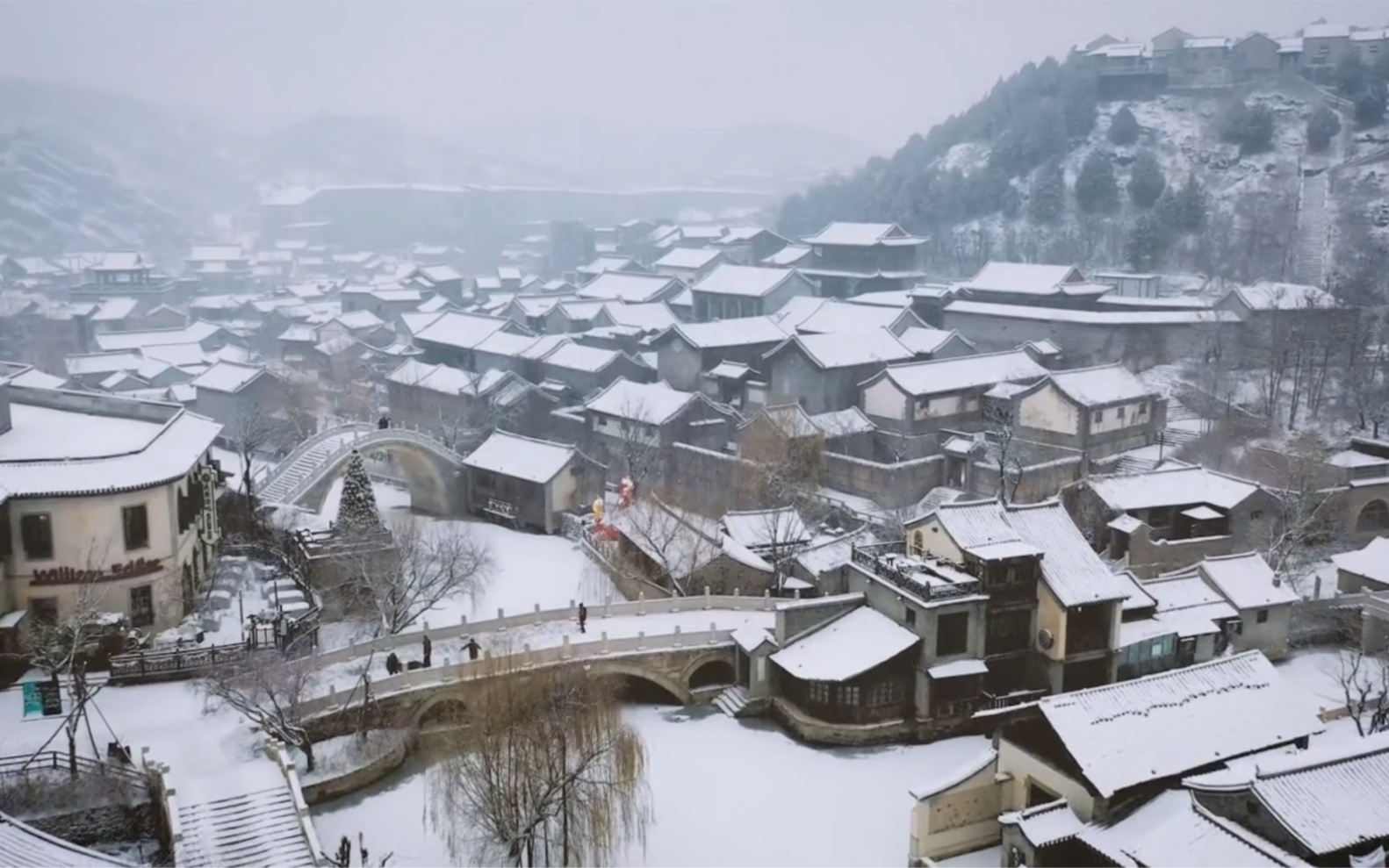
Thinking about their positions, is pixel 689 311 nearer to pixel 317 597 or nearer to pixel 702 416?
pixel 702 416

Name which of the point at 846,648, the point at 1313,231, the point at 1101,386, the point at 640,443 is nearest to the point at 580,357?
the point at 640,443

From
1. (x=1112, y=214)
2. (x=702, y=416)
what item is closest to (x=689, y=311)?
(x=702, y=416)

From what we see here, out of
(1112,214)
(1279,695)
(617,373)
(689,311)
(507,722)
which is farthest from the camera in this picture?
(1112,214)

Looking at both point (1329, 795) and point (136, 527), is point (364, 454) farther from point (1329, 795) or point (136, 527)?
point (1329, 795)

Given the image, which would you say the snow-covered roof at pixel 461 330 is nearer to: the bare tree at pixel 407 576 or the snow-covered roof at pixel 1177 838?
the bare tree at pixel 407 576

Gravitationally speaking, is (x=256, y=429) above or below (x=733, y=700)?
above

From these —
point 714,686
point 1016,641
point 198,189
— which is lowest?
point 714,686
